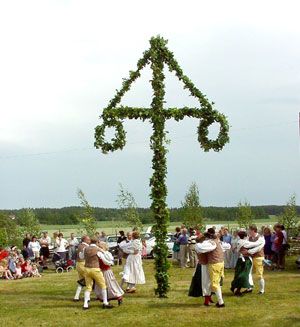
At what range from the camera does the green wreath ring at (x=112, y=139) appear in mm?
18719

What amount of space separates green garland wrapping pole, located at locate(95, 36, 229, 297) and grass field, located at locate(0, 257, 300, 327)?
1392 mm

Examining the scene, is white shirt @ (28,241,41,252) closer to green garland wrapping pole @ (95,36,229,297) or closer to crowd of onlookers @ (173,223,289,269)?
crowd of onlookers @ (173,223,289,269)

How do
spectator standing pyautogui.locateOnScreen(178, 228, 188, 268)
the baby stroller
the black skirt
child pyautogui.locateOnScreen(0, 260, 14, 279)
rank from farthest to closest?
the baby stroller
spectator standing pyautogui.locateOnScreen(178, 228, 188, 268)
child pyautogui.locateOnScreen(0, 260, 14, 279)
the black skirt

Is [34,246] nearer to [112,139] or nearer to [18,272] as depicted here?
[18,272]

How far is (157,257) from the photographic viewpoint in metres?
18.2

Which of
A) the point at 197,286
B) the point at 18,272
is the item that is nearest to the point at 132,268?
the point at 197,286

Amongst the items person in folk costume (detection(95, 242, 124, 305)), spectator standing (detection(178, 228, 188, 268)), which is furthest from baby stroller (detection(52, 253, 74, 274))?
person in folk costume (detection(95, 242, 124, 305))

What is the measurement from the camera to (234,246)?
2659 centimetres

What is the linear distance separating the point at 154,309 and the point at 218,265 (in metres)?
1.88

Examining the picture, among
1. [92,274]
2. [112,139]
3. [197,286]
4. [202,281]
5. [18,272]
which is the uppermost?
[112,139]

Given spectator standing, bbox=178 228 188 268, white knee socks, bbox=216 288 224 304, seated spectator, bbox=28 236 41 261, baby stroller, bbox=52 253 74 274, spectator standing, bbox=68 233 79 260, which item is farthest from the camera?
spectator standing, bbox=68 233 79 260

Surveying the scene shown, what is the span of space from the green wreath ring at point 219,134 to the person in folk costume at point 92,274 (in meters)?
4.67

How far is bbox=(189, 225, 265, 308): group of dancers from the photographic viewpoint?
16.3 meters

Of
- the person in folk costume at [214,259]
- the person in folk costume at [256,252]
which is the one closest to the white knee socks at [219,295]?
the person in folk costume at [214,259]
